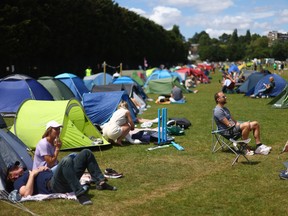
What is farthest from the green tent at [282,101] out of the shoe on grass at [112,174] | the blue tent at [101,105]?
the shoe on grass at [112,174]

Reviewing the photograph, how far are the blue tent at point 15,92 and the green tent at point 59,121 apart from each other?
535 cm

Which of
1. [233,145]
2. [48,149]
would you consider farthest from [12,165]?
[233,145]

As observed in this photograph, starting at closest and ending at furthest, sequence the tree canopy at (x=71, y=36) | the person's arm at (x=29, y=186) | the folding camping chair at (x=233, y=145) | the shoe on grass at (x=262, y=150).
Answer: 1. the person's arm at (x=29, y=186)
2. the folding camping chair at (x=233, y=145)
3. the shoe on grass at (x=262, y=150)
4. the tree canopy at (x=71, y=36)

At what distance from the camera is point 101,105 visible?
14.2 m

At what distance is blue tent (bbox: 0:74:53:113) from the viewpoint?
1617 centimetres

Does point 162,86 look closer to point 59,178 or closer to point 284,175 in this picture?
point 284,175

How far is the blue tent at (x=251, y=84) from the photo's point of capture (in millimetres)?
25945

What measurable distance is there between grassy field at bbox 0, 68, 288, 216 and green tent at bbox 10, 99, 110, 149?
0.63m

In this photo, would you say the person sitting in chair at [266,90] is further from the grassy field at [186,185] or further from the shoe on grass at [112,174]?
the shoe on grass at [112,174]

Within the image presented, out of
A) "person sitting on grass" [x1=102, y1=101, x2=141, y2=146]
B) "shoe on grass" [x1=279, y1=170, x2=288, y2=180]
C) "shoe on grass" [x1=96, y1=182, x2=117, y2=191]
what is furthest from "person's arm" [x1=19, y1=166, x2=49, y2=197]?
"person sitting on grass" [x1=102, y1=101, x2=141, y2=146]

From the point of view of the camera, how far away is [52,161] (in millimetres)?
7219

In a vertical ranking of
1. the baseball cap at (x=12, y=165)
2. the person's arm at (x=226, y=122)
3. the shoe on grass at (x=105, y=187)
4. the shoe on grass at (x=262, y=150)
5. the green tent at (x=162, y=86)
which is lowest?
the green tent at (x=162, y=86)

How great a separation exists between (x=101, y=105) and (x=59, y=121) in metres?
4.07

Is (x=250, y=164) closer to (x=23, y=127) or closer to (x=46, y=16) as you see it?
A: (x=23, y=127)
